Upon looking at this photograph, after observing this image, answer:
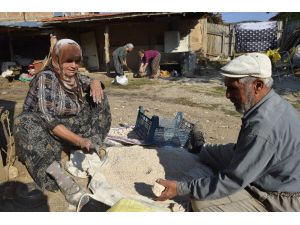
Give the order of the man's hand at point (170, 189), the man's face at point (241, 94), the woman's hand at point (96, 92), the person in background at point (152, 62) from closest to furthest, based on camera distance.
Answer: the man's face at point (241, 94)
the man's hand at point (170, 189)
the woman's hand at point (96, 92)
the person in background at point (152, 62)

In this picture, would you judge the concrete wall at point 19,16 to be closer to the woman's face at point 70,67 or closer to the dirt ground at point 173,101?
the dirt ground at point 173,101

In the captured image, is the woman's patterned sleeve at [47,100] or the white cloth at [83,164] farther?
the white cloth at [83,164]

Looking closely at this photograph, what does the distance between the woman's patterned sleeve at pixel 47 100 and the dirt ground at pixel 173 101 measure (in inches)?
25.3

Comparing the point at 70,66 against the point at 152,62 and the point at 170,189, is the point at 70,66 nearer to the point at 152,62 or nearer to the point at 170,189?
the point at 170,189

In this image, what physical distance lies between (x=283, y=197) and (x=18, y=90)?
8.81 metres

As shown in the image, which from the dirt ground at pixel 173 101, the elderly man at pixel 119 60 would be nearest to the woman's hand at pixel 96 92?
the dirt ground at pixel 173 101

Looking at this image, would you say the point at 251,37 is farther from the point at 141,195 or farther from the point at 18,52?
the point at 141,195

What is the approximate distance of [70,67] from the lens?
3.25m

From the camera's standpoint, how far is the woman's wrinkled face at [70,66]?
3221mm

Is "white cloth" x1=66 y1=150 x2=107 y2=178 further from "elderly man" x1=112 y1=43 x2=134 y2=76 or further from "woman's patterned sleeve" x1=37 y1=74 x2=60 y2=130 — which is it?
"elderly man" x1=112 y1=43 x2=134 y2=76

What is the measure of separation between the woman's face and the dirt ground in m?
0.85

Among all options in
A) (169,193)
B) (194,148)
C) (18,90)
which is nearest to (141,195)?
(169,193)

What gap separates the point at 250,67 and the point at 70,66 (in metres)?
1.94

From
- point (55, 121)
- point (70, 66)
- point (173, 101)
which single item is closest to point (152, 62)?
point (173, 101)
